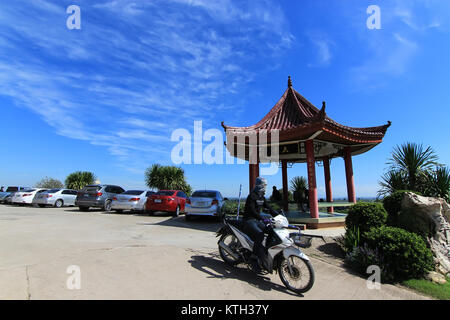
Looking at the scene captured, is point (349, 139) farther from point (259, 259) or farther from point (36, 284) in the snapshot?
point (36, 284)

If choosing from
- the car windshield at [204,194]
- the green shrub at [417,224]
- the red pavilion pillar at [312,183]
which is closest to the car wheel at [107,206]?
the car windshield at [204,194]

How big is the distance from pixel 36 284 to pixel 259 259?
11.0ft

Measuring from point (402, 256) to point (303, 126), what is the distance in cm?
495

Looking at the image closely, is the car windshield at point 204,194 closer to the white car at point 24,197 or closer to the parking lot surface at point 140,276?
the parking lot surface at point 140,276

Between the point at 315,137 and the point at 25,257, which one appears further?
the point at 315,137

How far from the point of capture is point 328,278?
171 inches

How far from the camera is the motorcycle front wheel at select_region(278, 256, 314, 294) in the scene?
359 centimetres

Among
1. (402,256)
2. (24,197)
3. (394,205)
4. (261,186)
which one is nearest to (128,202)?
(24,197)

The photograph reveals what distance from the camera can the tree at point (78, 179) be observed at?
1154 inches

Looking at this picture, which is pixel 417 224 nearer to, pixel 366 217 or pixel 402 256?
pixel 366 217

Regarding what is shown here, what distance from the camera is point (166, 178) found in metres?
27.6

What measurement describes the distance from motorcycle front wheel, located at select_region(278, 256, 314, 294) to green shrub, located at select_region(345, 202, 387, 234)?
10.3 feet
